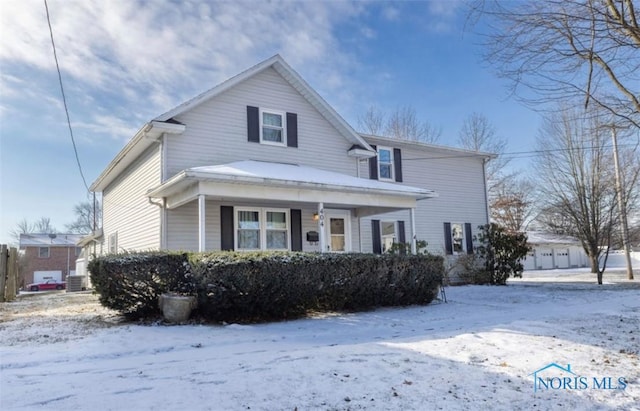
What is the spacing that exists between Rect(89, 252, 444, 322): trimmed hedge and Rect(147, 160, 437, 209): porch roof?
89.1 inches

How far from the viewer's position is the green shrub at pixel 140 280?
8148 mm

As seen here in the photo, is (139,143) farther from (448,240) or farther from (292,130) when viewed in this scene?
(448,240)

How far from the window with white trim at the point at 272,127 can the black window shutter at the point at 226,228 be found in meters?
2.57

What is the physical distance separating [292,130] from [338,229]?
3.65 metres

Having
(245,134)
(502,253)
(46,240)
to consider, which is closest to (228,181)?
(245,134)

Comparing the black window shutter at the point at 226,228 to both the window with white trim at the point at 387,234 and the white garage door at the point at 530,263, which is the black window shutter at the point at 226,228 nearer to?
the window with white trim at the point at 387,234

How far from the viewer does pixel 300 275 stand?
888cm

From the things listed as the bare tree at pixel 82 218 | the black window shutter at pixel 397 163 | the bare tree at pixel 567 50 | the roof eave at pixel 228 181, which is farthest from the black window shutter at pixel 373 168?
the bare tree at pixel 82 218

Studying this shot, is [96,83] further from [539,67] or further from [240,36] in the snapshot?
[539,67]

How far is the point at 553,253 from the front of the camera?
38562 millimetres

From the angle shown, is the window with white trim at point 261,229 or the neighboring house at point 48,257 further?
the neighboring house at point 48,257

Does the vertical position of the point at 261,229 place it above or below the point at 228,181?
below

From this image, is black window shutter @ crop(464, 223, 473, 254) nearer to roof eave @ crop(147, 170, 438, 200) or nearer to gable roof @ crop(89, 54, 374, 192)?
gable roof @ crop(89, 54, 374, 192)

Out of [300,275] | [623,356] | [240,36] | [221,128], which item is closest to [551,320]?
[623,356]
